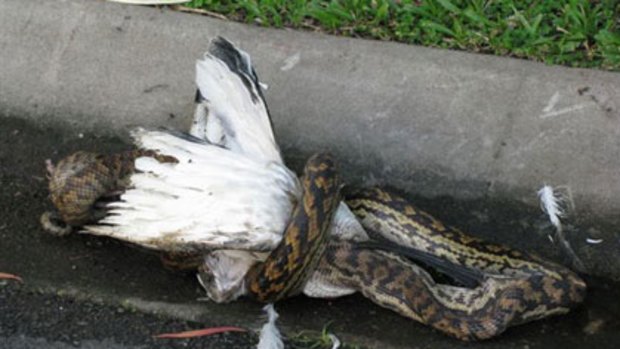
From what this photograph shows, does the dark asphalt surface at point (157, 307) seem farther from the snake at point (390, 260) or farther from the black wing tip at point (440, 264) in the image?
the black wing tip at point (440, 264)

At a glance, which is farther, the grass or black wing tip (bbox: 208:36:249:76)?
the grass

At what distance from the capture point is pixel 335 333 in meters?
5.20

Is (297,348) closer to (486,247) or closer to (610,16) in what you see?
(486,247)

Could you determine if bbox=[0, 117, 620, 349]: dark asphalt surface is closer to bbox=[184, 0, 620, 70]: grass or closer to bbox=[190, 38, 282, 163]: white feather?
bbox=[190, 38, 282, 163]: white feather

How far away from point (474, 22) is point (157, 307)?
8.18 ft

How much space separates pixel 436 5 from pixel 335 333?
92.4 inches

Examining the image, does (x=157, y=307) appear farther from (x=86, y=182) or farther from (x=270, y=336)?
(x=86, y=182)

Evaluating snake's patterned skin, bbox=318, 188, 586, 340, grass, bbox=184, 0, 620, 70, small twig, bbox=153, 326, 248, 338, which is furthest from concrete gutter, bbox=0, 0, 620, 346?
small twig, bbox=153, 326, 248, 338

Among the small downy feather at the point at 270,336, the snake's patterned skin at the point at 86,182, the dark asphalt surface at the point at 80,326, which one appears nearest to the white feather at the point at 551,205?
the small downy feather at the point at 270,336

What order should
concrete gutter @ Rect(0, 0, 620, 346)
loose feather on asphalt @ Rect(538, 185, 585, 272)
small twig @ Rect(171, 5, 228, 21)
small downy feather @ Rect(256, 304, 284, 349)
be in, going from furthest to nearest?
1. small twig @ Rect(171, 5, 228, 21)
2. concrete gutter @ Rect(0, 0, 620, 346)
3. loose feather on asphalt @ Rect(538, 185, 585, 272)
4. small downy feather @ Rect(256, 304, 284, 349)

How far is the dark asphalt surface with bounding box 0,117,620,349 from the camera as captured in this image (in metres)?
5.22

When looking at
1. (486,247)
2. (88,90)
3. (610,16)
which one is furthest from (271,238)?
(610,16)

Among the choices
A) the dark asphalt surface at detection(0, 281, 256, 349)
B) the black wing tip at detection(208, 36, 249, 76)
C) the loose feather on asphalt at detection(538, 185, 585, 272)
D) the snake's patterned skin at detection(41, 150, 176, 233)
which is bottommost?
the dark asphalt surface at detection(0, 281, 256, 349)

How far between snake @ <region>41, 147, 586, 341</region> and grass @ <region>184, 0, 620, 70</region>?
3.92 feet
